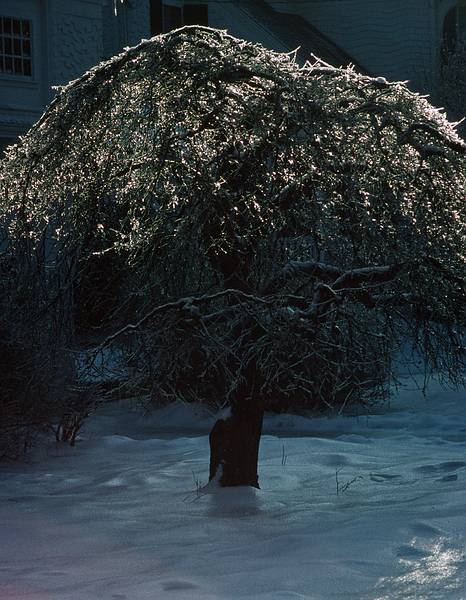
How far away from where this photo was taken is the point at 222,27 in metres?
27.8

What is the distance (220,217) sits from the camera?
27.7 feet

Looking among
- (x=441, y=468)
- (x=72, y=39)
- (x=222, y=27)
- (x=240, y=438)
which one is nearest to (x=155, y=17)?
(x=222, y=27)

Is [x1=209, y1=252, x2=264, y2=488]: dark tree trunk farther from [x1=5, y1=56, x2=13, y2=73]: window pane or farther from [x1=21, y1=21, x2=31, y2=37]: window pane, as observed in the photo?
[x1=21, y1=21, x2=31, y2=37]: window pane

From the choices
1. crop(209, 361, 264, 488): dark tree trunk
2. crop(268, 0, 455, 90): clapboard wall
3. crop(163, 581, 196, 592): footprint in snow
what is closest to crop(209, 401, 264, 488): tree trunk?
crop(209, 361, 264, 488): dark tree trunk

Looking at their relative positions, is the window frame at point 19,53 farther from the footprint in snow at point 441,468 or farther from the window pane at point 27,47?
the footprint in snow at point 441,468

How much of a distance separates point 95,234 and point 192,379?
6.30 metres

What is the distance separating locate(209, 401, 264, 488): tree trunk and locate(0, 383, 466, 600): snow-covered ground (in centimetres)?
18

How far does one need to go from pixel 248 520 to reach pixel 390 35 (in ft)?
72.1

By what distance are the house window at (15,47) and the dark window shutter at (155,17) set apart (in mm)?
5291

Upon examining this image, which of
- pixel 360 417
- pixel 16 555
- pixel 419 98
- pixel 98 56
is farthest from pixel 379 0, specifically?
pixel 16 555

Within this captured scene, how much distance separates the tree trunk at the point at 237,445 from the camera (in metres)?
9.60

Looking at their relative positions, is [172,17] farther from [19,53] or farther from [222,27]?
[19,53]

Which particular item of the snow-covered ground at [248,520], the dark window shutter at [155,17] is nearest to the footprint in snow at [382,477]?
the snow-covered ground at [248,520]

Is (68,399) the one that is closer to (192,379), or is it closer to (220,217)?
(192,379)
